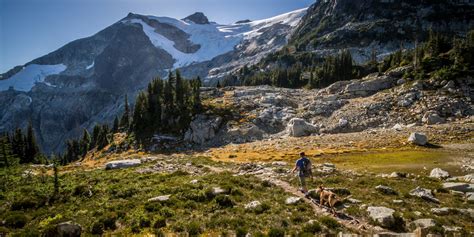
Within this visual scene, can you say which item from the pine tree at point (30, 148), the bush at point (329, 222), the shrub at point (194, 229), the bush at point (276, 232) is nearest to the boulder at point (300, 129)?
the bush at point (329, 222)

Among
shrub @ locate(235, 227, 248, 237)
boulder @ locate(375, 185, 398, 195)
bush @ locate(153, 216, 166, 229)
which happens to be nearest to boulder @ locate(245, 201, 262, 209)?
shrub @ locate(235, 227, 248, 237)

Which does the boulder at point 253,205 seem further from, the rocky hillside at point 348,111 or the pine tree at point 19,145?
the pine tree at point 19,145

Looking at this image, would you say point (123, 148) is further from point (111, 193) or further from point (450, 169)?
point (450, 169)

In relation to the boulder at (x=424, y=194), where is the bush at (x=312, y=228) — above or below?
above

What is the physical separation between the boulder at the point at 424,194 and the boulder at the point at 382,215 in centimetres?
469

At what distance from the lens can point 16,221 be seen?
667 inches

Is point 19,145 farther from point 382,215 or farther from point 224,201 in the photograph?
point 382,215

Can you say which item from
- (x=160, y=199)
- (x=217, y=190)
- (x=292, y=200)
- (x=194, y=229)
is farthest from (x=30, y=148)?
(x=292, y=200)

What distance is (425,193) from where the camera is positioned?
61.6ft

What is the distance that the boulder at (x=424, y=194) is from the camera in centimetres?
1808

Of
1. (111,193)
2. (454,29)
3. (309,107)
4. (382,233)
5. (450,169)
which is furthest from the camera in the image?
(454,29)

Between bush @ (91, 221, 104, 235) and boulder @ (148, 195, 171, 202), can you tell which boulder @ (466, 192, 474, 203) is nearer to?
boulder @ (148, 195, 171, 202)

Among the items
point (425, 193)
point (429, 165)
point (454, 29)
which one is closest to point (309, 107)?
point (429, 165)

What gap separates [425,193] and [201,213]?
13.7m
